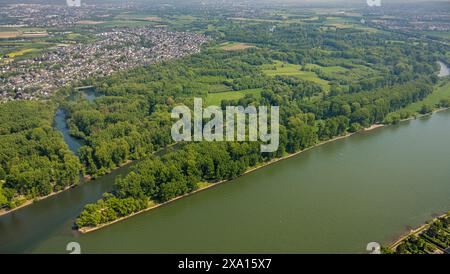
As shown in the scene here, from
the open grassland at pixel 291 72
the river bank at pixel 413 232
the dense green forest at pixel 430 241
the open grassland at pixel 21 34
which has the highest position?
the open grassland at pixel 21 34

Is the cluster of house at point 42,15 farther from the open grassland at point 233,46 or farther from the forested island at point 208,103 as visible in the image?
the forested island at point 208,103

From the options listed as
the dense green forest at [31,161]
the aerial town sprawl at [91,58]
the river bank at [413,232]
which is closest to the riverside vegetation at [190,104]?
the dense green forest at [31,161]

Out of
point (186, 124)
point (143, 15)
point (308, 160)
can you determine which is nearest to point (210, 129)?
point (186, 124)

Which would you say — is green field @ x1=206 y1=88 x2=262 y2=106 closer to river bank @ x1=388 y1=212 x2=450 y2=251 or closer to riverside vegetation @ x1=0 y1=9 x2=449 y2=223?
riverside vegetation @ x1=0 y1=9 x2=449 y2=223

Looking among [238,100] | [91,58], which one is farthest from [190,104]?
[91,58]

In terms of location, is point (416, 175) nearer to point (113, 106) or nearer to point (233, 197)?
point (233, 197)

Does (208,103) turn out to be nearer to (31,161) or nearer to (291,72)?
(291,72)
